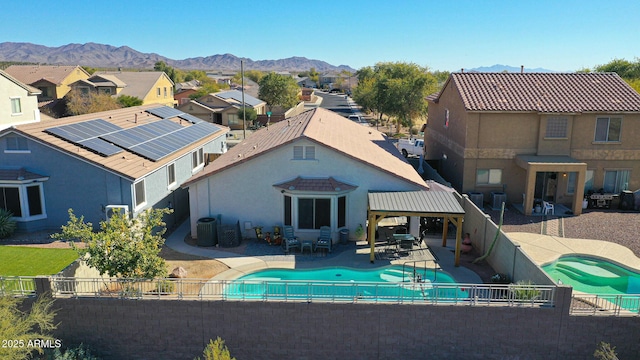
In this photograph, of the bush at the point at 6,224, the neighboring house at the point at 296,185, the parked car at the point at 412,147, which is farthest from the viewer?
the parked car at the point at 412,147

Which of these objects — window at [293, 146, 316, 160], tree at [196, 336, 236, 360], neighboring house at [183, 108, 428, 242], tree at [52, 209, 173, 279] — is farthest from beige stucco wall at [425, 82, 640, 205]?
tree at [52, 209, 173, 279]

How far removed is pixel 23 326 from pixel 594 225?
25.8 meters

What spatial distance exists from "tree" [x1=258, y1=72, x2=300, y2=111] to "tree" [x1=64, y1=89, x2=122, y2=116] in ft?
95.8

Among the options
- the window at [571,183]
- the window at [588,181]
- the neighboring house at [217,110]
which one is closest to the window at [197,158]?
the window at [571,183]

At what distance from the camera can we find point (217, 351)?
466 inches

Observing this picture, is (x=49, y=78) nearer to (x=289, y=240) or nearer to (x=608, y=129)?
(x=289, y=240)

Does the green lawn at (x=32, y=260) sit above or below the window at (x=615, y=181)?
below

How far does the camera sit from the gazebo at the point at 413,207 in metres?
18.9

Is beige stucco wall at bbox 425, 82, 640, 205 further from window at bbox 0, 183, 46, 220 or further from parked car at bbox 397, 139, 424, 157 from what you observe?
window at bbox 0, 183, 46, 220

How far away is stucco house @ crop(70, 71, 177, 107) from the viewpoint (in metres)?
62.6

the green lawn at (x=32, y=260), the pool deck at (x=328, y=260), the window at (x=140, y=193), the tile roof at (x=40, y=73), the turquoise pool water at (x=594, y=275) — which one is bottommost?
the turquoise pool water at (x=594, y=275)

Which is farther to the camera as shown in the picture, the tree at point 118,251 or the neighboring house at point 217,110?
the neighboring house at point 217,110

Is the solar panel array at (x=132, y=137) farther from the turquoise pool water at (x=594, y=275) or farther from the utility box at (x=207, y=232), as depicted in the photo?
the turquoise pool water at (x=594, y=275)

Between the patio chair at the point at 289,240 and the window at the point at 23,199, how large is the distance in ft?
37.4
